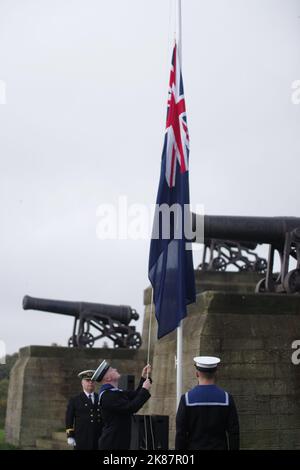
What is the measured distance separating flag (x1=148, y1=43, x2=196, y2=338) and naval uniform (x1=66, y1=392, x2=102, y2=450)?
3.52 ft

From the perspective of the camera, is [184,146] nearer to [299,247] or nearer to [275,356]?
[275,356]

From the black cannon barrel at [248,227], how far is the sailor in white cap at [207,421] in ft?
23.2

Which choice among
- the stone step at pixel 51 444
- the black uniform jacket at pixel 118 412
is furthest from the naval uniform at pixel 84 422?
the stone step at pixel 51 444

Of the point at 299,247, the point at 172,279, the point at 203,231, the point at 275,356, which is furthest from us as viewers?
the point at 203,231

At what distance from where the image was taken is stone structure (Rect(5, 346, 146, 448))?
20.5m

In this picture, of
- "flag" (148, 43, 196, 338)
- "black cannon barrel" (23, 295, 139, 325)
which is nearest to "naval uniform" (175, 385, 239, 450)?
"flag" (148, 43, 196, 338)

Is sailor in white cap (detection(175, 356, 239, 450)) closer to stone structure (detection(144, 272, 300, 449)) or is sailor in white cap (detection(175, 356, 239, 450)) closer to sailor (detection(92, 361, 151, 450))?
sailor (detection(92, 361, 151, 450))

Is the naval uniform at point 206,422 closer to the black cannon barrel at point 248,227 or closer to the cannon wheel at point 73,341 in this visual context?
the black cannon barrel at point 248,227

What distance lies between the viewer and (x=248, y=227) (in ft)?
40.4

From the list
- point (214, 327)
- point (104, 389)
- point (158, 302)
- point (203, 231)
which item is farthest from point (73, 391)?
point (104, 389)

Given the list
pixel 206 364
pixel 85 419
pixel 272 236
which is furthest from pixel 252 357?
pixel 206 364

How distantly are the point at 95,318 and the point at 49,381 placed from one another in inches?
126

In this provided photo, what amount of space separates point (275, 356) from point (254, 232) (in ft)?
8.04

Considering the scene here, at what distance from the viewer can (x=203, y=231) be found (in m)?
12.8
